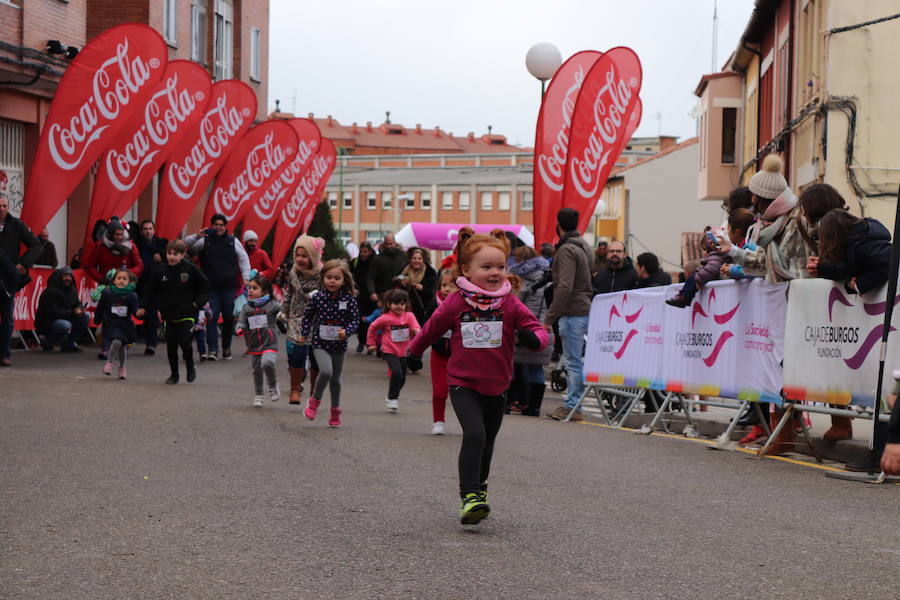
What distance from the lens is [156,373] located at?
56.2 feet

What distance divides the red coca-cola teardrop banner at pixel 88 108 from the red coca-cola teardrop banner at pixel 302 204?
845 cm

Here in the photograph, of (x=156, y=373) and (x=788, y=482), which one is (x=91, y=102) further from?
(x=788, y=482)

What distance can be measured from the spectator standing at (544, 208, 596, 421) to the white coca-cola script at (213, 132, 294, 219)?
1225cm

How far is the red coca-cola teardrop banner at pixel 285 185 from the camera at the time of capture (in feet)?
88.8

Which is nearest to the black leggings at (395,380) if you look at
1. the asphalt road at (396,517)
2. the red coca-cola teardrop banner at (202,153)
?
the asphalt road at (396,517)

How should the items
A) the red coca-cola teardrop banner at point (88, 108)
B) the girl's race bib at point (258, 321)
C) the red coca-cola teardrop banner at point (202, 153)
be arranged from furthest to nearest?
Result: the red coca-cola teardrop banner at point (202, 153), the red coca-cola teardrop banner at point (88, 108), the girl's race bib at point (258, 321)

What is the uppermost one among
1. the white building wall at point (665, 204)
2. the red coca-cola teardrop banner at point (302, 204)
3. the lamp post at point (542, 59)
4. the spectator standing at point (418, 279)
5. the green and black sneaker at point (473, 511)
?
the white building wall at point (665, 204)

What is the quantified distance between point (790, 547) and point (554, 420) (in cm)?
768

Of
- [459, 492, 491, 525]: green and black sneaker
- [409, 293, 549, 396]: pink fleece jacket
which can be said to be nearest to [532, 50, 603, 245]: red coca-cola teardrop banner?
[409, 293, 549, 396]: pink fleece jacket

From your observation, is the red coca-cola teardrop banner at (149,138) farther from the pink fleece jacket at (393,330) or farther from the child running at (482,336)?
the child running at (482,336)

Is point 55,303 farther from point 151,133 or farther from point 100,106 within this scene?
point 151,133

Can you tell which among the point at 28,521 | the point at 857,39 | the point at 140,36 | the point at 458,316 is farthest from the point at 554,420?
the point at 857,39

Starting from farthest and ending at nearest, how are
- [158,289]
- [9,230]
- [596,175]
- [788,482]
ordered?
1. [596,175]
2. [9,230]
3. [158,289]
4. [788,482]

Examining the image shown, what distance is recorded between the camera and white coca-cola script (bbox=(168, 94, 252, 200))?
2316 centimetres
